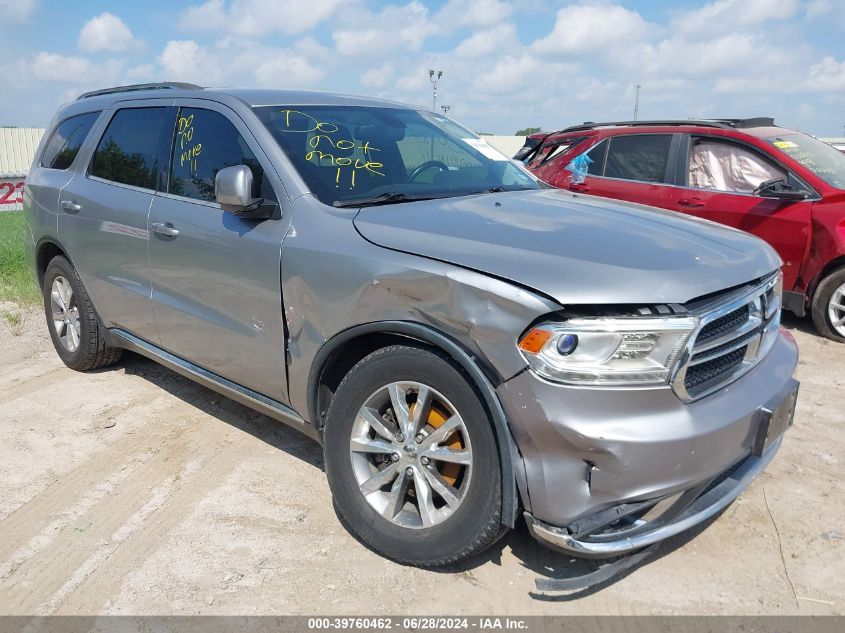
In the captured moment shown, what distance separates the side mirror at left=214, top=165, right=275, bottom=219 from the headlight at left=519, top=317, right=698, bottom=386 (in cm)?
150

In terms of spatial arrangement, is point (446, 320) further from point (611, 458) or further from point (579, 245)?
point (611, 458)

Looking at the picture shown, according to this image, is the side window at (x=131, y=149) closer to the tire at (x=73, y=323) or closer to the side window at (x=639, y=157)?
the tire at (x=73, y=323)

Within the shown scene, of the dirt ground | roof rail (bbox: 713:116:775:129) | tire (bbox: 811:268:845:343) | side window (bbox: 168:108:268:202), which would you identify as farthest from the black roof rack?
side window (bbox: 168:108:268:202)

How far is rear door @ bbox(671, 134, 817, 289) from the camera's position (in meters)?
6.14

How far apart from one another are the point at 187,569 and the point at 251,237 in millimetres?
1449

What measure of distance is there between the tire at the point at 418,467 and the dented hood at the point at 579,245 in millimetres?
430

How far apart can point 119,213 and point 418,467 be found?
100 inches

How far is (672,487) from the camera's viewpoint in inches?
93.0

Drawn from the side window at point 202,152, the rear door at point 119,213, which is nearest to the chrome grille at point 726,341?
the side window at point 202,152

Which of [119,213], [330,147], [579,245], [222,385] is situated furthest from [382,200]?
[119,213]

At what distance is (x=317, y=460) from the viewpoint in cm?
385

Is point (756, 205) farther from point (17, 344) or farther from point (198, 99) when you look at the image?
point (17, 344)

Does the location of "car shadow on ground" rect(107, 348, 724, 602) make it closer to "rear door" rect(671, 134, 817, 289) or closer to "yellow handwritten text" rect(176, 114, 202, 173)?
"yellow handwritten text" rect(176, 114, 202, 173)

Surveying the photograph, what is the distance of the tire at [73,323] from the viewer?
190 inches
